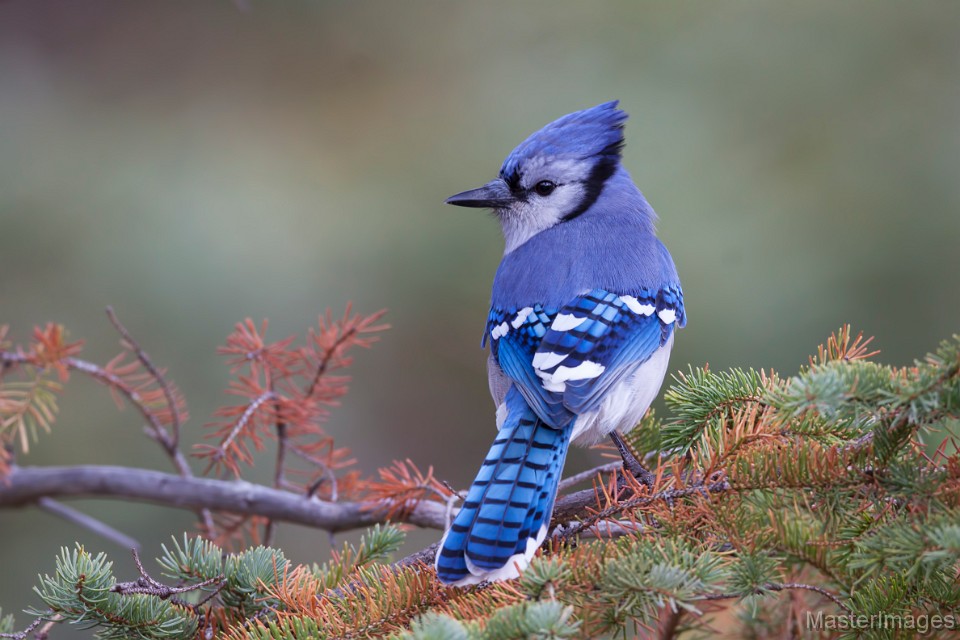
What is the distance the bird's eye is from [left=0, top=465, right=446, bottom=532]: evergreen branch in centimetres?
89

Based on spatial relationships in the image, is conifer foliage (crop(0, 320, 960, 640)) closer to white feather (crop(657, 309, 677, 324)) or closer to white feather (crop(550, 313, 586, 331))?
white feather (crop(550, 313, 586, 331))

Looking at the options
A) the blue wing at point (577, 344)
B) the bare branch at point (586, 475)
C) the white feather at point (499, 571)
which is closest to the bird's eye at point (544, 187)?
the blue wing at point (577, 344)

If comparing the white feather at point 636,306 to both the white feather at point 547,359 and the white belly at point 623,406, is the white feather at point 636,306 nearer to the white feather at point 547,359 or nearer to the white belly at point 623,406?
the white belly at point 623,406

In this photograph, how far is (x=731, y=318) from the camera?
304cm

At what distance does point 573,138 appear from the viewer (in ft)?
7.59

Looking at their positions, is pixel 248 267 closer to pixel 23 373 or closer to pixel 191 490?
pixel 191 490

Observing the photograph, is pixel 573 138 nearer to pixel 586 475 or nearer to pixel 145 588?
pixel 586 475

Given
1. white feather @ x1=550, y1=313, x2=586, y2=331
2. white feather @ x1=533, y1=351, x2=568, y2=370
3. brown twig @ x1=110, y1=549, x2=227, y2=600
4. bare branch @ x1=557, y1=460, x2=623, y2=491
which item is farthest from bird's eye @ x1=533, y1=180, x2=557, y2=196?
brown twig @ x1=110, y1=549, x2=227, y2=600

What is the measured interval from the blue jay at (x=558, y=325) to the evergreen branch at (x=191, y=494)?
0.37 meters

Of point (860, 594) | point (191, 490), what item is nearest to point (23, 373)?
point (191, 490)

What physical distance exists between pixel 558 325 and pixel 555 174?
0.60 m

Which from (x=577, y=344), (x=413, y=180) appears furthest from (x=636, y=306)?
(x=413, y=180)

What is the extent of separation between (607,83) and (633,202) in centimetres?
138

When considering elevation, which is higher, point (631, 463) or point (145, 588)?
point (631, 463)
